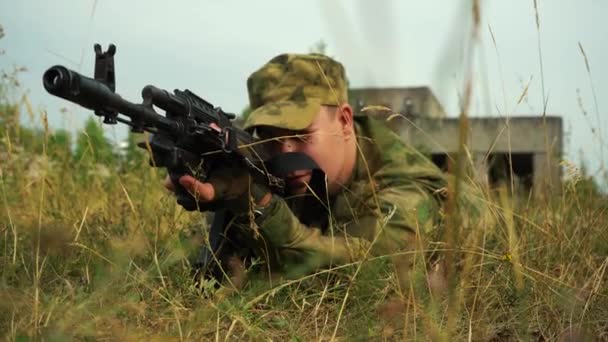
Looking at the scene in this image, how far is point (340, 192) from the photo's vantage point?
2.39 m

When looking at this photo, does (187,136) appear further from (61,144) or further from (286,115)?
(61,144)

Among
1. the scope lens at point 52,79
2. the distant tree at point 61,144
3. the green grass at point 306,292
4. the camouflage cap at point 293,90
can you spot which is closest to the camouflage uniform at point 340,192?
the camouflage cap at point 293,90

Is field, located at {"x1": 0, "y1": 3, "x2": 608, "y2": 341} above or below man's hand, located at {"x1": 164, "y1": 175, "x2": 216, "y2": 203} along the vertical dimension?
below

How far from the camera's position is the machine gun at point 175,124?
4.44ft

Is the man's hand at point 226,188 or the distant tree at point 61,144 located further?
the distant tree at point 61,144

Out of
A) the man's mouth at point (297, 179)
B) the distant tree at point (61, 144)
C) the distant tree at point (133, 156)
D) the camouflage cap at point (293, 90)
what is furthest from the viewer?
the distant tree at point (133, 156)

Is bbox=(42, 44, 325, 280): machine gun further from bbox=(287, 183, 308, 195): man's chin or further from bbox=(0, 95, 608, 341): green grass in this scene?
bbox=(0, 95, 608, 341): green grass

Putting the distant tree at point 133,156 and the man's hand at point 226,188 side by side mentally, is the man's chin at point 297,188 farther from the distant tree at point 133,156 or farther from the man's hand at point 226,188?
the distant tree at point 133,156

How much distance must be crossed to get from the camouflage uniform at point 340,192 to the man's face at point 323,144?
1.8 inches

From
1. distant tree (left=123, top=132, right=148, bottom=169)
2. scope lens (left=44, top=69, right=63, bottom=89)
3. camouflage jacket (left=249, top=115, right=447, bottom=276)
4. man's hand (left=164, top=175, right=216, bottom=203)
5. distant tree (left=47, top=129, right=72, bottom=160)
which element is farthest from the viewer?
distant tree (left=123, top=132, right=148, bottom=169)

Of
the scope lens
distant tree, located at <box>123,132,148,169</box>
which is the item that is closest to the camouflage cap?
the scope lens

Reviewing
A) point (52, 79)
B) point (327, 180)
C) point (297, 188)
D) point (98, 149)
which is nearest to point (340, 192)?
point (327, 180)

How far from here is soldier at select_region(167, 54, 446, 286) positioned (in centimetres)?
186

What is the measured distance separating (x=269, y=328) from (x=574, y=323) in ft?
2.17
